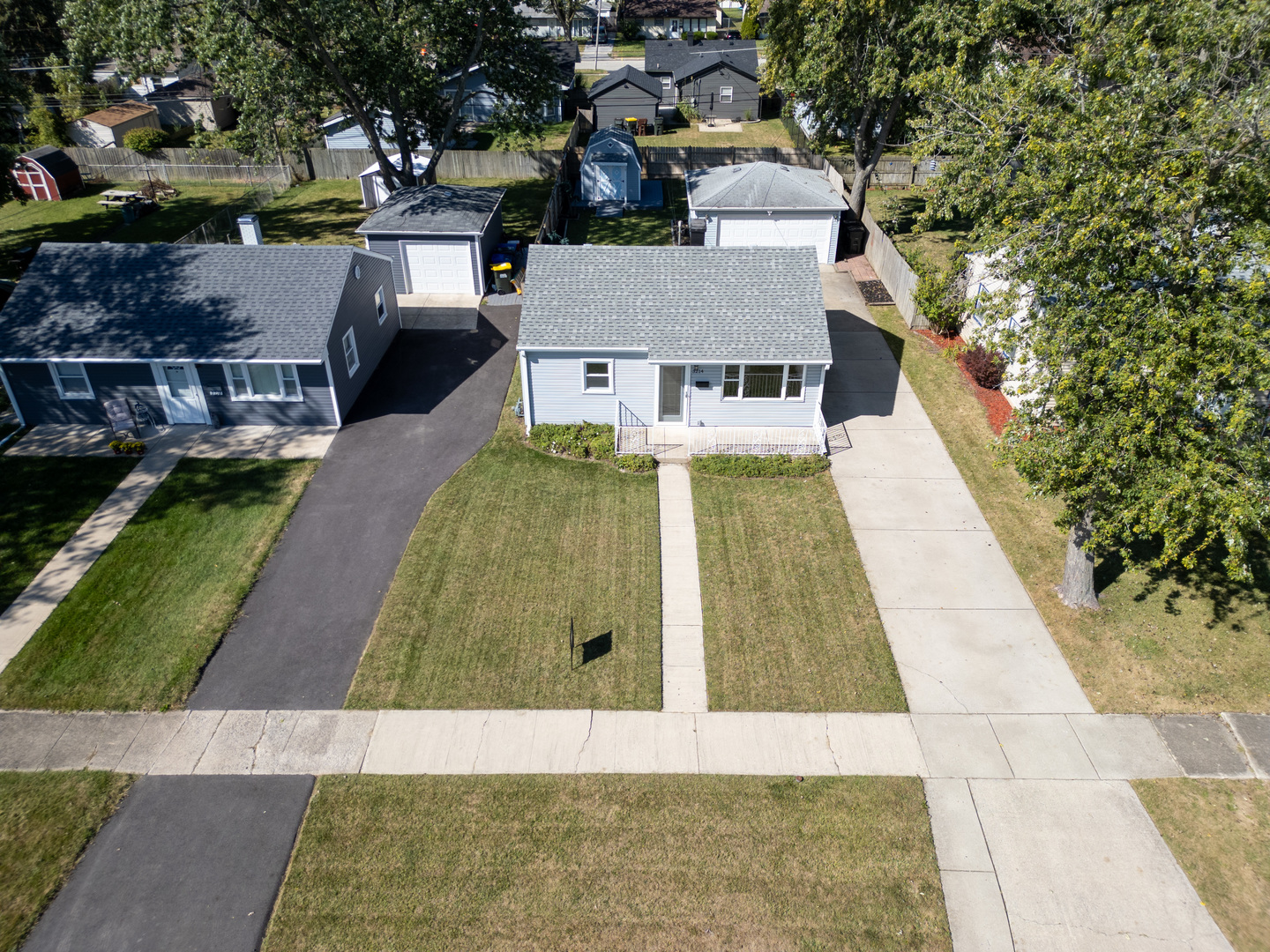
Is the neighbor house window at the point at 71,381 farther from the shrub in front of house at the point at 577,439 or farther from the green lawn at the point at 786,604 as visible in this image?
the green lawn at the point at 786,604

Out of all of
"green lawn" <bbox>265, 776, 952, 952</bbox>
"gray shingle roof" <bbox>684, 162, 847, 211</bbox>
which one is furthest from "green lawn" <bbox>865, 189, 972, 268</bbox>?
"green lawn" <bbox>265, 776, 952, 952</bbox>

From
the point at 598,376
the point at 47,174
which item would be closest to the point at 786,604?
the point at 598,376

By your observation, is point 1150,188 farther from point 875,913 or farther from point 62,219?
point 62,219

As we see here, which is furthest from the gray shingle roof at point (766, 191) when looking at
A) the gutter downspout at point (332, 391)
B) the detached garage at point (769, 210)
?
the gutter downspout at point (332, 391)

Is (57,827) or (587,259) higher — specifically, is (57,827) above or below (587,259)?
below

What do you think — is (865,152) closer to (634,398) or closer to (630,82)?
(634,398)

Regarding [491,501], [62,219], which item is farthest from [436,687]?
[62,219]

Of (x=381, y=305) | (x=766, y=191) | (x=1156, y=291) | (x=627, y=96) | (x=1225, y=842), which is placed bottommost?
(x=1225, y=842)
